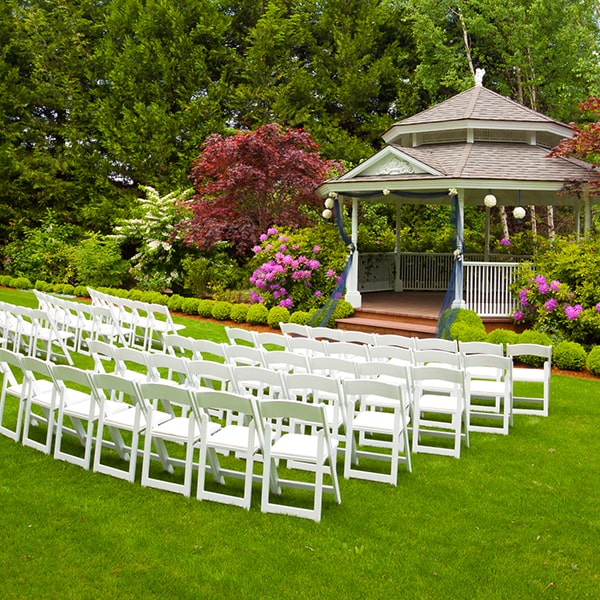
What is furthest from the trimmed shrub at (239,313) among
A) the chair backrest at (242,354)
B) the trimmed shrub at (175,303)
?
the chair backrest at (242,354)

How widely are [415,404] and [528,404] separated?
2750mm

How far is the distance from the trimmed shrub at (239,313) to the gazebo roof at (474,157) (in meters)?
3.25

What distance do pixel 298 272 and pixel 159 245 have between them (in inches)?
254

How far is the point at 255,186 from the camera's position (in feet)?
59.0

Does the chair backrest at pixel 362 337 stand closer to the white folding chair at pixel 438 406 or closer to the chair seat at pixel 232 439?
the white folding chair at pixel 438 406

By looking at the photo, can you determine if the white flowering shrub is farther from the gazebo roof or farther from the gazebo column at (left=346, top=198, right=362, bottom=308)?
the gazebo column at (left=346, top=198, right=362, bottom=308)

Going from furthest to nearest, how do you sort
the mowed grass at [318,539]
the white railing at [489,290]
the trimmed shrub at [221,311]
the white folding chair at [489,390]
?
the trimmed shrub at [221,311] → the white railing at [489,290] → the white folding chair at [489,390] → the mowed grass at [318,539]

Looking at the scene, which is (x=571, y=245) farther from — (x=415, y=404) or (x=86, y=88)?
(x=86, y=88)

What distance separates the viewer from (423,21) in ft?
83.1

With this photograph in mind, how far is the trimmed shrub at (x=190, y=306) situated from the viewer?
53.0 ft

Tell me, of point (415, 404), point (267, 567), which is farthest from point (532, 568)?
point (415, 404)

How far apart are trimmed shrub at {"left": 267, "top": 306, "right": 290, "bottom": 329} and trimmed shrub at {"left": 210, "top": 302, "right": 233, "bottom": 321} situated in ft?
4.30

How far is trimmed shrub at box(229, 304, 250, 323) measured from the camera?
15.0m

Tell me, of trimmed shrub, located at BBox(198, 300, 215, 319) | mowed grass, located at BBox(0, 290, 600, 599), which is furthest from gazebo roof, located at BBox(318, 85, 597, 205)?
mowed grass, located at BBox(0, 290, 600, 599)
